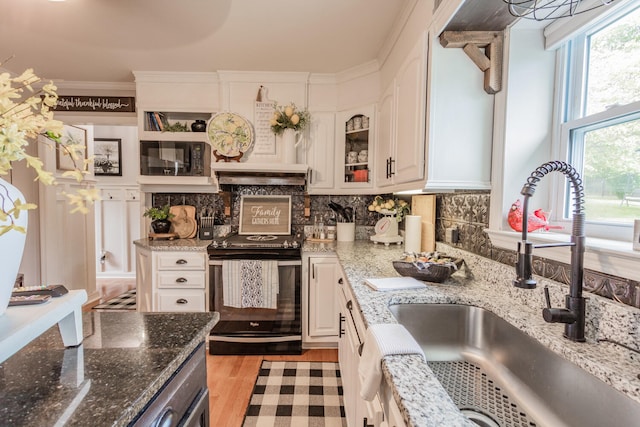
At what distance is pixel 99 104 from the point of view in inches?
119

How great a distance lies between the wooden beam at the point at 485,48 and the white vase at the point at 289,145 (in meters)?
1.53

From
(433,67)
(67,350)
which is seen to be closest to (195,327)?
(67,350)

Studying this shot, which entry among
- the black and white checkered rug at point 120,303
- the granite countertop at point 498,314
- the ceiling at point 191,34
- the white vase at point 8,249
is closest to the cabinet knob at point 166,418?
the white vase at point 8,249

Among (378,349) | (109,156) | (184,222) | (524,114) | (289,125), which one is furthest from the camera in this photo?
(109,156)

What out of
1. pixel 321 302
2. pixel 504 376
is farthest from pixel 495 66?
pixel 321 302

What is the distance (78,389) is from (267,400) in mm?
1595

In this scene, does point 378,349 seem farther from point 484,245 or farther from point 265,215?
point 265,215

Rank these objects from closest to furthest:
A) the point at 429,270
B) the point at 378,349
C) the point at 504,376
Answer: the point at 378,349 → the point at 504,376 → the point at 429,270

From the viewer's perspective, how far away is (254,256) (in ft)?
8.03

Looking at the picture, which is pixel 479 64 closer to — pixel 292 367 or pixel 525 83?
pixel 525 83

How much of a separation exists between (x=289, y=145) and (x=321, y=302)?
4.56ft

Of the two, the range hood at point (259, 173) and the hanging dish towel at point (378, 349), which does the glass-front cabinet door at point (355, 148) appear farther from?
the hanging dish towel at point (378, 349)

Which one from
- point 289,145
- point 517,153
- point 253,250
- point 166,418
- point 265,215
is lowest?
point 166,418

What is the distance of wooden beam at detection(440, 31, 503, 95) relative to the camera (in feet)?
4.36
